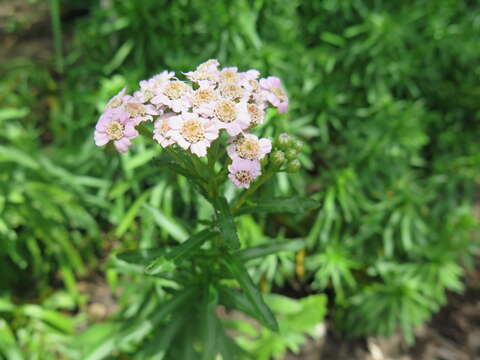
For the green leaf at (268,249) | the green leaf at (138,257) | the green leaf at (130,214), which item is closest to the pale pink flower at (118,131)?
the green leaf at (138,257)

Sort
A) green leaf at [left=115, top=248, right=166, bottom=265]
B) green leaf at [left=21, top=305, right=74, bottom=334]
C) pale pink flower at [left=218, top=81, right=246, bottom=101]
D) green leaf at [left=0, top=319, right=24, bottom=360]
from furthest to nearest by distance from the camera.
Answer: green leaf at [left=21, top=305, right=74, bottom=334] < green leaf at [left=0, top=319, right=24, bottom=360] < green leaf at [left=115, top=248, right=166, bottom=265] < pale pink flower at [left=218, top=81, right=246, bottom=101]

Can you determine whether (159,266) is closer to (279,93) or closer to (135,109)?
(135,109)

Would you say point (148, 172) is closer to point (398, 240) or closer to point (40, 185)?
point (40, 185)

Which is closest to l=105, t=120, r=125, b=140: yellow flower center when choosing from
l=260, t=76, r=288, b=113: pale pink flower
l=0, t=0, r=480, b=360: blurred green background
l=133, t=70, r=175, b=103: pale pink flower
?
l=133, t=70, r=175, b=103: pale pink flower

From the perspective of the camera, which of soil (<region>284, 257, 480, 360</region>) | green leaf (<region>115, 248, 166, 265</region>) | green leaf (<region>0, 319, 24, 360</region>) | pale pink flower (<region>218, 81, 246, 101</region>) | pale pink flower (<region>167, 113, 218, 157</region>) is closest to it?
pale pink flower (<region>167, 113, 218, 157</region>)

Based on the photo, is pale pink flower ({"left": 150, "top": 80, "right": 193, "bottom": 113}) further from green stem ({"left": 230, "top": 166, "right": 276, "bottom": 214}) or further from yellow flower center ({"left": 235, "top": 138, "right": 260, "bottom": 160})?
green stem ({"left": 230, "top": 166, "right": 276, "bottom": 214})

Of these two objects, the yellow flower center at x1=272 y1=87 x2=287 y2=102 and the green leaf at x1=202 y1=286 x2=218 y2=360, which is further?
the green leaf at x1=202 y1=286 x2=218 y2=360

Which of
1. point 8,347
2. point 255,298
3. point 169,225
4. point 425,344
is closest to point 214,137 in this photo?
point 255,298
